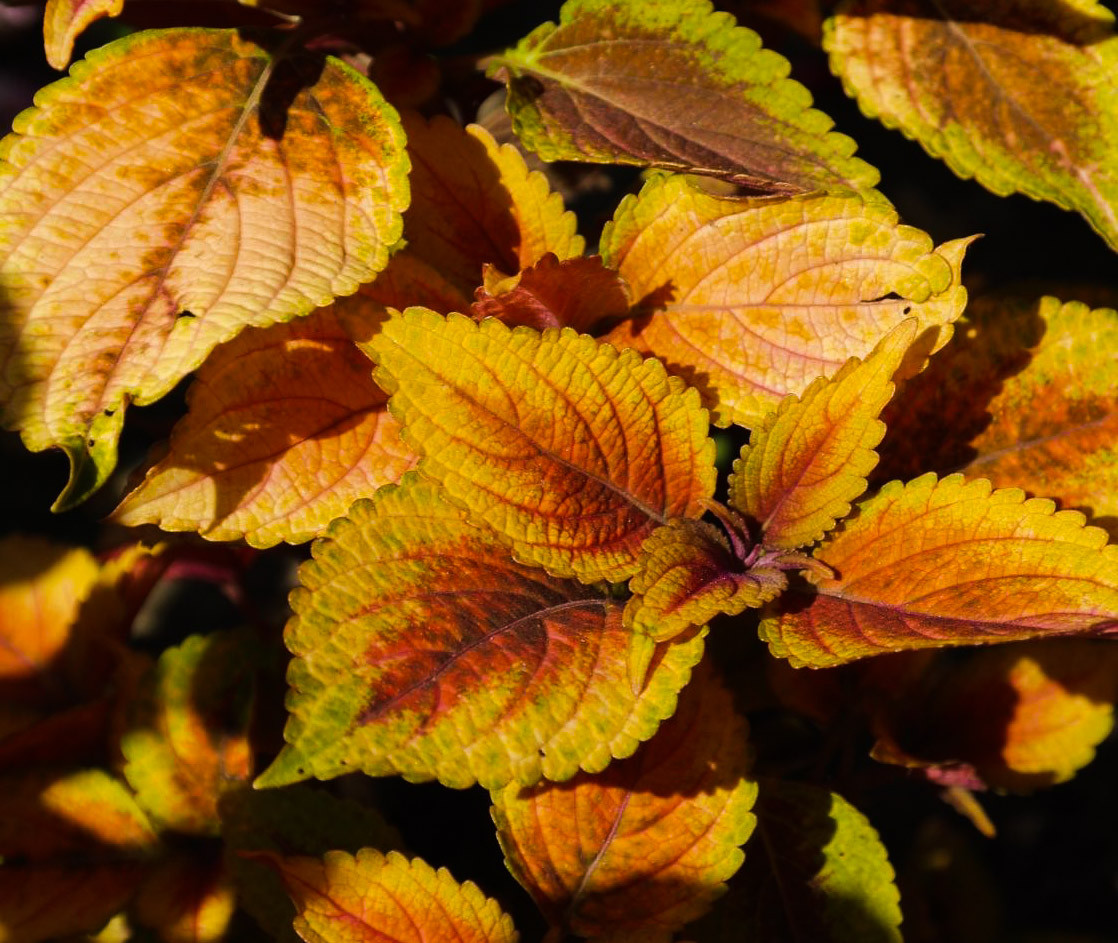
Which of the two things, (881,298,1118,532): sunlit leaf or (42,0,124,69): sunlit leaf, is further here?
(881,298,1118,532): sunlit leaf

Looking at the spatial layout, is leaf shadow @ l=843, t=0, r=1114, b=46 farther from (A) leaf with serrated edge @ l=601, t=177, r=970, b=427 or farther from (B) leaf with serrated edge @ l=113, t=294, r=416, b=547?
(B) leaf with serrated edge @ l=113, t=294, r=416, b=547

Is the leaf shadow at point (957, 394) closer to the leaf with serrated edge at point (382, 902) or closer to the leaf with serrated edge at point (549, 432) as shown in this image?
the leaf with serrated edge at point (549, 432)

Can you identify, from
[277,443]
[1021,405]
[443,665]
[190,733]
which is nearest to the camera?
[443,665]

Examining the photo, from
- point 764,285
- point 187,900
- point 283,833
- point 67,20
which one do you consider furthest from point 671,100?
point 187,900

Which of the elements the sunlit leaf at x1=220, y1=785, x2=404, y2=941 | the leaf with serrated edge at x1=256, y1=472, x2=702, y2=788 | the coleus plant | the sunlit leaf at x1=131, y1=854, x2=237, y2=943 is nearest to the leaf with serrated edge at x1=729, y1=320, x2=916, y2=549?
the coleus plant

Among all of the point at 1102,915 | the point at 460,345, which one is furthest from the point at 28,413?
the point at 1102,915

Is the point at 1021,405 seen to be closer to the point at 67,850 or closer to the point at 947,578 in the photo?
the point at 947,578

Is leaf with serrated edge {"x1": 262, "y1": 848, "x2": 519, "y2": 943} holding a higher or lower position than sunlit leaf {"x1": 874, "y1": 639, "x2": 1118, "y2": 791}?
higher
